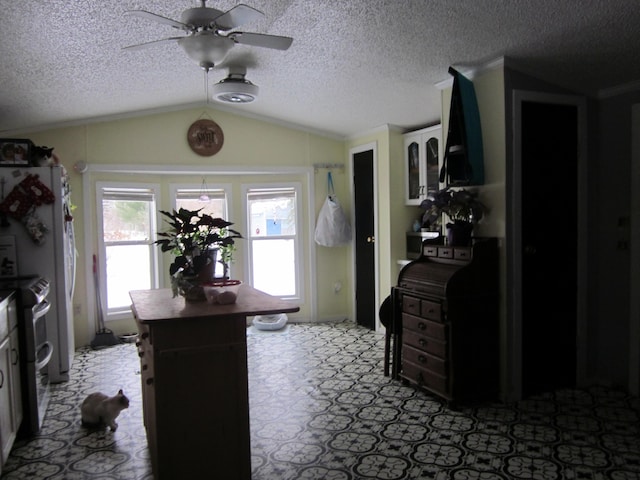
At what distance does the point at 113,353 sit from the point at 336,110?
10.5ft

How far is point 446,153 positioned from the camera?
3.36 meters

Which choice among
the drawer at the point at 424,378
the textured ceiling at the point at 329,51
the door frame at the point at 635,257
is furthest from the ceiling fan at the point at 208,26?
the door frame at the point at 635,257

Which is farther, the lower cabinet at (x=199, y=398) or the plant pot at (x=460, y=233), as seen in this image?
the plant pot at (x=460, y=233)

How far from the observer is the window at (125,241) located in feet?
17.2

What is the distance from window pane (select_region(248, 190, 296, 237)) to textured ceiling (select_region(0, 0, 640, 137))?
1.47 metres

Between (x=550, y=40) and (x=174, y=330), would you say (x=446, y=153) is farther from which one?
(x=174, y=330)

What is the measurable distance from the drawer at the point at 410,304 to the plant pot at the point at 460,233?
47 cm

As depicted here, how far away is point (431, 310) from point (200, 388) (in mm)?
1682

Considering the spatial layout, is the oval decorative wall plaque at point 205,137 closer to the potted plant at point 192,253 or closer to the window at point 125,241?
the window at point 125,241

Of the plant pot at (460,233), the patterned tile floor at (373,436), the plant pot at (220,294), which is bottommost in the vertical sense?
the patterned tile floor at (373,436)

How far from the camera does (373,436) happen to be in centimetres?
289

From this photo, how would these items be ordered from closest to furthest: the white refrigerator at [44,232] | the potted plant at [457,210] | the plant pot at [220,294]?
the plant pot at [220,294], the potted plant at [457,210], the white refrigerator at [44,232]

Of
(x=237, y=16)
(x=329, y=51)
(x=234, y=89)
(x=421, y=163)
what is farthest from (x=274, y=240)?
(x=237, y=16)

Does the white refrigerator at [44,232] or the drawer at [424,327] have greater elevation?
the white refrigerator at [44,232]
